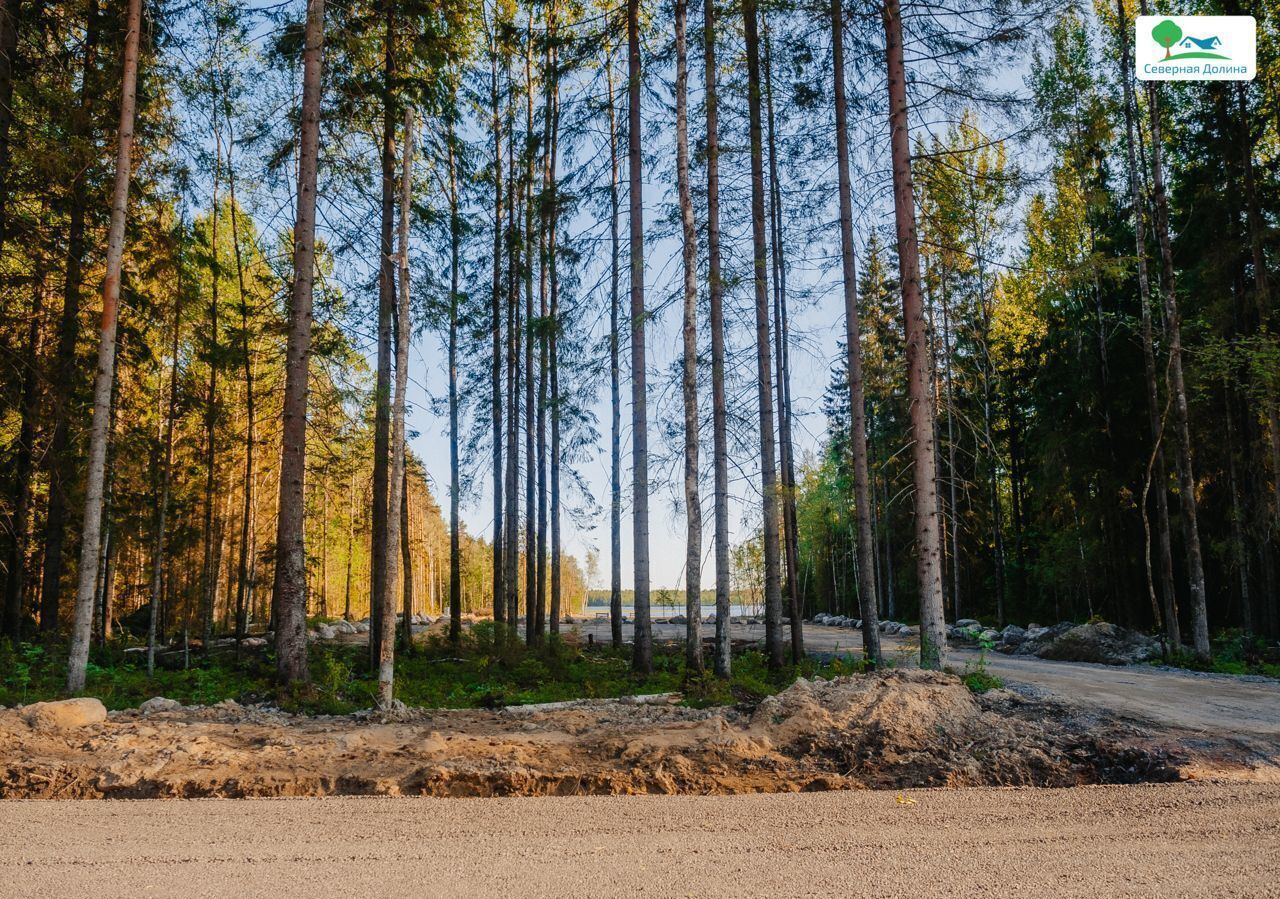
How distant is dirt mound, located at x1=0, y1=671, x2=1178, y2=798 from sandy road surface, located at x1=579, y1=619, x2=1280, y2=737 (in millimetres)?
1275

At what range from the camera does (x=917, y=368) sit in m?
9.45

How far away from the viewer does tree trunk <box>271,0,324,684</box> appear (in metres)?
10.2

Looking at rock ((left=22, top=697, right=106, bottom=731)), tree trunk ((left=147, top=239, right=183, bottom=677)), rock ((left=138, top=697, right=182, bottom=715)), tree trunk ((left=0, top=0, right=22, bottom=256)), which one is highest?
tree trunk ((left=0, top=0, right=22, bottom=256))

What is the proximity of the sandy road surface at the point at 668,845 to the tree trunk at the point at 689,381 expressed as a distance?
6.44 metres

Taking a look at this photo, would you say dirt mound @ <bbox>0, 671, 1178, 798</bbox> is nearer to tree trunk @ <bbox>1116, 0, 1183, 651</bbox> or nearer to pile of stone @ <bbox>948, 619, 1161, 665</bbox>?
pile of stone @ <bbox>948, 619, 1161, 665</bbox>

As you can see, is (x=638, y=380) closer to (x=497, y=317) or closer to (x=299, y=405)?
(x=299, y=405)

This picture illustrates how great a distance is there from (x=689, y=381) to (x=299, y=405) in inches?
246

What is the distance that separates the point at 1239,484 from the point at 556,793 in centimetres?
2108

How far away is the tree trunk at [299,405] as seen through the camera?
10.2 meters

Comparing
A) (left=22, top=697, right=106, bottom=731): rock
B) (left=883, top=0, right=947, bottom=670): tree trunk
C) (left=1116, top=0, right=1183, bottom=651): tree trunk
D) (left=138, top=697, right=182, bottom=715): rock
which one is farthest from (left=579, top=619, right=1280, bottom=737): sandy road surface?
(left=22, top=697, right=106, bottom=731): rock

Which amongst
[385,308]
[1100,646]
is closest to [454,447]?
[385,308]

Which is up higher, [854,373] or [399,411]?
[854,373]

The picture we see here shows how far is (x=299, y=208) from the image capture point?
35.4 feet

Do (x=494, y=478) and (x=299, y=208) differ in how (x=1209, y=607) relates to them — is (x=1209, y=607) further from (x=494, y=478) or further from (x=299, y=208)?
(x=299, y=208)
